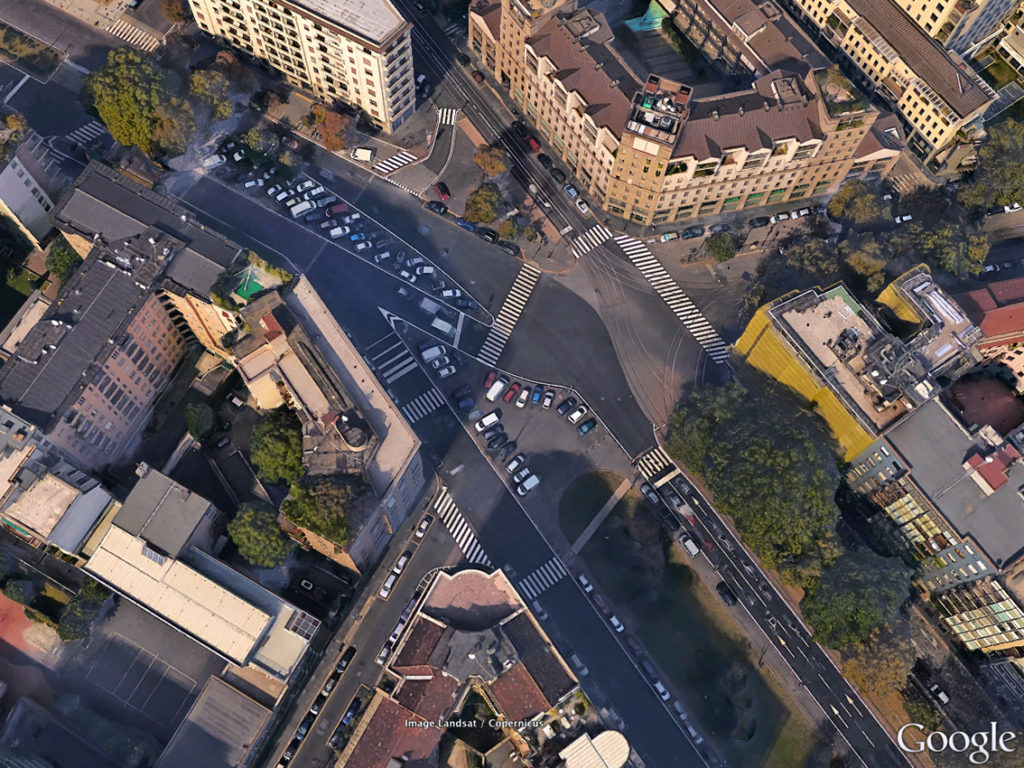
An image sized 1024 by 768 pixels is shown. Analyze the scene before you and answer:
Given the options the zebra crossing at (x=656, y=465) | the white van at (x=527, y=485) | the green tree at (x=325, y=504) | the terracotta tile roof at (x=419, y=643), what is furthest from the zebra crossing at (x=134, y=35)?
the terracotta tile roof at (x=419, y=643)

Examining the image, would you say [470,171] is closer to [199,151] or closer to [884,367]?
[199,151]

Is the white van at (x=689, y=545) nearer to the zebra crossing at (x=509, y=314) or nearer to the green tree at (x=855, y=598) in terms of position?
the green tree at (x=855, y=598)

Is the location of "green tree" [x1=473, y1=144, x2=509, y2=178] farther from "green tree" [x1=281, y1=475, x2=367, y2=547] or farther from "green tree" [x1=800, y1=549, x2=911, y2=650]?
"green tree" [x1=800, y1=549, x2=911, y2=650]

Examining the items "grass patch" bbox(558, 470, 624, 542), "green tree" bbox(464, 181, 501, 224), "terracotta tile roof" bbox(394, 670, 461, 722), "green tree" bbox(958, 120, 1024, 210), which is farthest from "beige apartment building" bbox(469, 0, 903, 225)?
"terracotta tile roof" bbox(394, 670, 461, 722)

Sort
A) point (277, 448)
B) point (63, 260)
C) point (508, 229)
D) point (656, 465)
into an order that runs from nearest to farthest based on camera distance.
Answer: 1. point (277, 448)
2. point (63, 260)
3. point (656, 465)
4. point (508, 229)

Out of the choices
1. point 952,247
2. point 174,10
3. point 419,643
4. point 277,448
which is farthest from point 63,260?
point 952,247

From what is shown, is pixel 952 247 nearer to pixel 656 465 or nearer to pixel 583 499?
pixel 656 465

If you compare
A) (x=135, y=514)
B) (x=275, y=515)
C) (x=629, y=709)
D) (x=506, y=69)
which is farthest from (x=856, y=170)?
(x=135, y=514)
